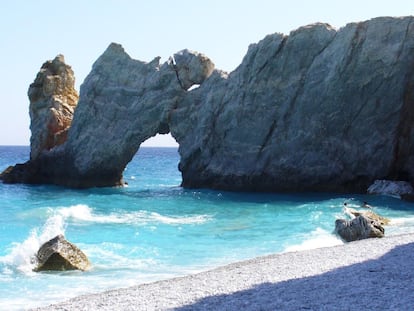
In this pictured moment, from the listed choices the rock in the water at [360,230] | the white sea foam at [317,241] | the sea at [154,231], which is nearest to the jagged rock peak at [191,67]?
the sea at [154,231]

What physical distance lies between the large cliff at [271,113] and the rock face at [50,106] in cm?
277

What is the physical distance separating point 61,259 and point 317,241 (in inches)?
370

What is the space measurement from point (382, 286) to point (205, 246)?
11.7 m

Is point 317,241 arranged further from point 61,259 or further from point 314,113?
point 314,113

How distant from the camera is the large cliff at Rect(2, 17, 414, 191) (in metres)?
40.6

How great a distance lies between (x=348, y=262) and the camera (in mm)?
13242

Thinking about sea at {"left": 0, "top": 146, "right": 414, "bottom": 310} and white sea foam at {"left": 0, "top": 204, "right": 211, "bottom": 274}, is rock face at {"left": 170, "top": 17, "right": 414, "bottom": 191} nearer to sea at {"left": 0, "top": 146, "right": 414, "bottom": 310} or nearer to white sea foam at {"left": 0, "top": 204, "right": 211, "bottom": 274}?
sea at {"left": 0, "top": 146, "right": 414, "bottom": 310}

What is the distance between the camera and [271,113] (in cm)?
4484

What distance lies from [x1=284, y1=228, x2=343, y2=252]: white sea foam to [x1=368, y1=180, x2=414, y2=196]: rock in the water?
1732 cm

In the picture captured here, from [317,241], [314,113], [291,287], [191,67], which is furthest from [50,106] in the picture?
[291,287]

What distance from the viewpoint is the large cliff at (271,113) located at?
40562mm

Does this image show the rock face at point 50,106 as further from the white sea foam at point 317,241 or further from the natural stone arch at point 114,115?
the white sea foam at point 317,241

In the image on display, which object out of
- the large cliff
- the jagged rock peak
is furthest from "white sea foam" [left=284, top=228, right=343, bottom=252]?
the jagged rock peak

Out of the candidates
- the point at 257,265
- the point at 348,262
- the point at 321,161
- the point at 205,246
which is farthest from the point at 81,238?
the point at 321,161
